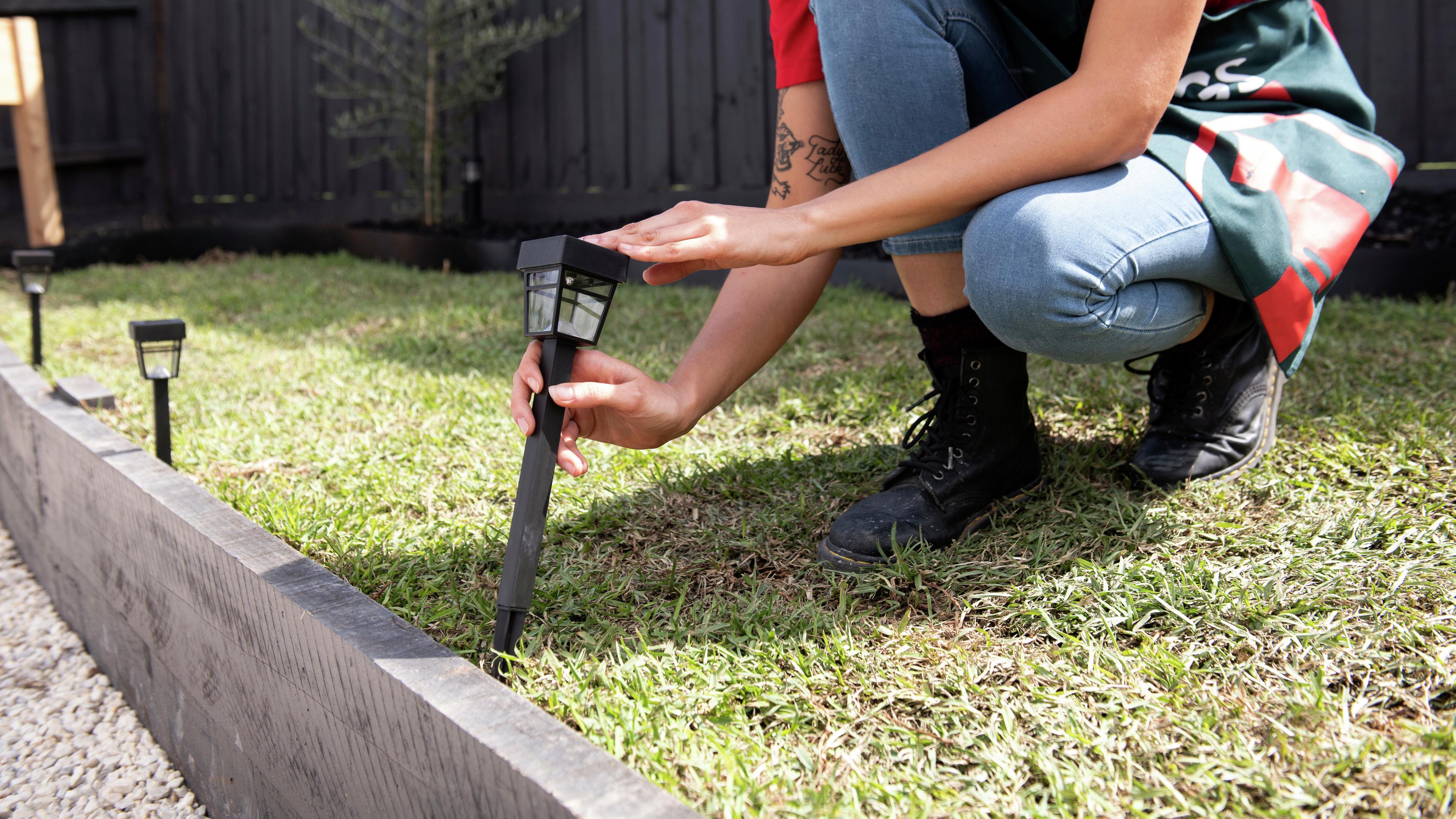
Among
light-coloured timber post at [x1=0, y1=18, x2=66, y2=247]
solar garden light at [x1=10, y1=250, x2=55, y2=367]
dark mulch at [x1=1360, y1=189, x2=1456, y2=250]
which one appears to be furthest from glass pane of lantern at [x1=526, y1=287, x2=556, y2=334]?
light-coloured timber post at [x1=0, y1=18, x2=66, y2=247]

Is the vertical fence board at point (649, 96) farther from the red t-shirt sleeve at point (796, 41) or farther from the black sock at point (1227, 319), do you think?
the black sock at point (1227, 319)

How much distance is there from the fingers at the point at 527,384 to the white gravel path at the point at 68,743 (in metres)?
0.79

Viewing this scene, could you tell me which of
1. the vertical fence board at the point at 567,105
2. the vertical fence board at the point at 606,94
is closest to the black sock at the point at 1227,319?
the vertical fence board at the point at 606,94

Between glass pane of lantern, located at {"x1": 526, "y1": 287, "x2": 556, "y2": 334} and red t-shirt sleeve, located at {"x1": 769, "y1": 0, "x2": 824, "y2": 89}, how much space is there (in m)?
0.57

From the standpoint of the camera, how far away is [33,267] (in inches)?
101

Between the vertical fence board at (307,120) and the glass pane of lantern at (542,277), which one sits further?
the vertical fence board at (307,120)

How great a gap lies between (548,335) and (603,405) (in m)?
0.13

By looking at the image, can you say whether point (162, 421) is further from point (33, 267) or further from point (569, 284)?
point (33, 267)

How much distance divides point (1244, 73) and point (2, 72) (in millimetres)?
5429

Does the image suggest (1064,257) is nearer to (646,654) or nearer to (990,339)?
(990,339)

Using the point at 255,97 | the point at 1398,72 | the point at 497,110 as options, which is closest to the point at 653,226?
the point at 1398,72

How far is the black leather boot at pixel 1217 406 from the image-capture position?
1.26m

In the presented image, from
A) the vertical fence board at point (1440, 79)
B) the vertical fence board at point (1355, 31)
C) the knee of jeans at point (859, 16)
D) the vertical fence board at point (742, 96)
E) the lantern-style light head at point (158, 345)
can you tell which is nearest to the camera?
the knee of jeans at point (859, 16)

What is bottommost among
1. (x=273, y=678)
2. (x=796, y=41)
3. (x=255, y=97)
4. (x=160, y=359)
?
(x=273, y=678)
